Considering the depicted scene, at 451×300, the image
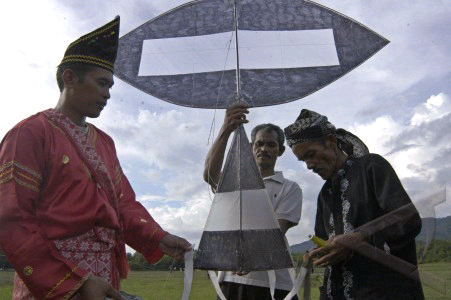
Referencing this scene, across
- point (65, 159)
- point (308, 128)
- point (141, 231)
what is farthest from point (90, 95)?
point (308, 128)

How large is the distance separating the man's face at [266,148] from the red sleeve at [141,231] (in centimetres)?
123

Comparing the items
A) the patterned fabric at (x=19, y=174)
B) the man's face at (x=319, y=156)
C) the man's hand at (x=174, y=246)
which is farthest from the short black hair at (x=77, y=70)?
the man's face at (x=319, y=156)

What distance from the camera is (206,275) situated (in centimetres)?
325

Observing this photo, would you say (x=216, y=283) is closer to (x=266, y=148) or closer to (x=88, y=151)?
(x=266, y=148)

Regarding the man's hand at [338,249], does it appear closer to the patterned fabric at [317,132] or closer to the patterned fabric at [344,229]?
the patterned fabric at [344,229]

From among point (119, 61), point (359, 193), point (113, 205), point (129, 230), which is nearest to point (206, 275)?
point (129, 230)

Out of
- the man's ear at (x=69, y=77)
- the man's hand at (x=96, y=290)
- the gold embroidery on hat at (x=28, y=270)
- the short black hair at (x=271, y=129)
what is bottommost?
the man's hand at (x=96, y=290)

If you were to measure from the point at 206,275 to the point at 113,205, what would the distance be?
955mm

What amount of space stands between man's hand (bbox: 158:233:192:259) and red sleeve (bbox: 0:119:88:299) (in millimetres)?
607

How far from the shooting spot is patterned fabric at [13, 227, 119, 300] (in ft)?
7.57

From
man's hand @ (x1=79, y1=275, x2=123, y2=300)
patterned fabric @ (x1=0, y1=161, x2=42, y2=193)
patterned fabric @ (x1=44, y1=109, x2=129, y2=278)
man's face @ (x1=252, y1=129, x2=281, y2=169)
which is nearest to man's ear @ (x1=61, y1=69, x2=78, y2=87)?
patterned fabric @ (x1=44, y1=109, x2=129, y2=278)

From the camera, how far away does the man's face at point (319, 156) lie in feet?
9.43

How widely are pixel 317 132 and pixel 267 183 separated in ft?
3.35

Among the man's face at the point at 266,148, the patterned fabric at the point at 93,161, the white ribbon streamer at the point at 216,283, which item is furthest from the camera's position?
the man's face at the point at 266,148
